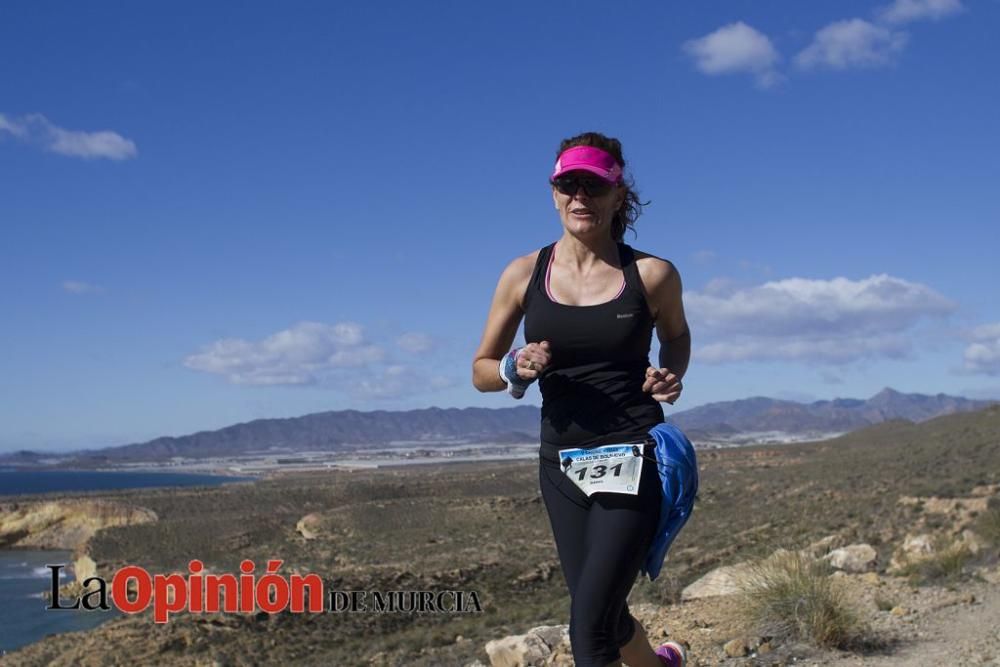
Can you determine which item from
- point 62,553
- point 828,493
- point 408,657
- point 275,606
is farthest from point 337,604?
point 62,553

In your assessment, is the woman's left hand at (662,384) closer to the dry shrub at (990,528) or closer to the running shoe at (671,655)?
the running shoe at (671,655)

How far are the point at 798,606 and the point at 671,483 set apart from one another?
13.6 ft

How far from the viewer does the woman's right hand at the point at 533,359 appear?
116 inches

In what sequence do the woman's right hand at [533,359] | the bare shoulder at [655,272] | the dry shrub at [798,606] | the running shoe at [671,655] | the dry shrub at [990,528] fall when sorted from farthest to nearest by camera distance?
the dry shrub at [990,528] → the dry shrub at [798,606] → the running shoe at [671,655] → the bare shoulder at [655,272] → the woman's right hand at [533,359]

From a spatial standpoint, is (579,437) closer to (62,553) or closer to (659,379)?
(659,379)

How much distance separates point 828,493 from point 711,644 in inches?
819

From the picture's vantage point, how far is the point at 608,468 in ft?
9.83

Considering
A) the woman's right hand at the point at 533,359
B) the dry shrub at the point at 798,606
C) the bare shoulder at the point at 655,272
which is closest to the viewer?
the woman's right hand at the point at 533,359

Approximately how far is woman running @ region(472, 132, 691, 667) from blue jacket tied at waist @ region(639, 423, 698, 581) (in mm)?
33

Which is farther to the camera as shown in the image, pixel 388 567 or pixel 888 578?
pixel 388 567

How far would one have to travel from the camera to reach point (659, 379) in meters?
2.99

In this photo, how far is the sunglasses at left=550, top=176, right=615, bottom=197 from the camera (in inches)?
125

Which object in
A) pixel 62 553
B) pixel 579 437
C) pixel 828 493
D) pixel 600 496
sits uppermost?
pixel 579 437

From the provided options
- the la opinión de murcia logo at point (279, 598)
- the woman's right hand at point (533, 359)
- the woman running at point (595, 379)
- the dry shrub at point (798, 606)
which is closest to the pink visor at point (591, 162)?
the woman running at point (595, 379)
